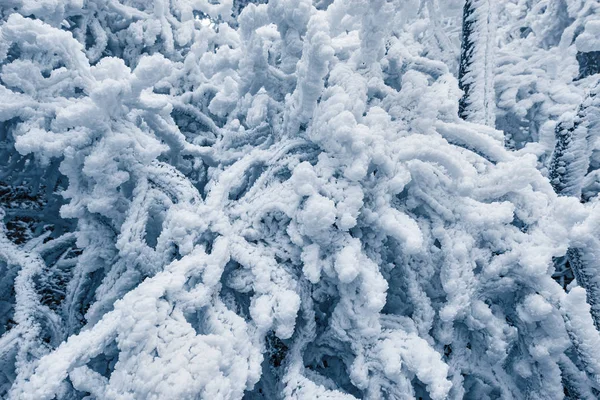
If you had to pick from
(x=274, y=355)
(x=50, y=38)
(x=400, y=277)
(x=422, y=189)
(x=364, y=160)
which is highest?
(x=50, y=38)

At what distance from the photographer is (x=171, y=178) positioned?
1352mm

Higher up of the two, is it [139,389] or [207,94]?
[207,94]

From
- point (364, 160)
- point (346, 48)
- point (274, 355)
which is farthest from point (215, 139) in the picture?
point (274, 355)

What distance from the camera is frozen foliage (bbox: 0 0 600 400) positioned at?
1.05m

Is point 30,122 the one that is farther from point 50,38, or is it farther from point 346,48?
point 346,48

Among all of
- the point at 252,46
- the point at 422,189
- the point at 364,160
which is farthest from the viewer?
the point at 252,46

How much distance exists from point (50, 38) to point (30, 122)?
10.8 inches

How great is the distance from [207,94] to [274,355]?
4.75ft

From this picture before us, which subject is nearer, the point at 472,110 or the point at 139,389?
the point at 139,389

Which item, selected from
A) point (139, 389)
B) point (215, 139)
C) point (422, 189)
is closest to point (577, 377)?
point (422, 189)

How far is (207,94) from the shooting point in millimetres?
2107

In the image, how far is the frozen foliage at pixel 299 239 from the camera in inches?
41.3

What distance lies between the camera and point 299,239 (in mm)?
1167

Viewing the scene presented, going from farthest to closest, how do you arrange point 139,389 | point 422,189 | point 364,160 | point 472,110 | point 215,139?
point 215,139 < point 472,110 < point 422,189 < point 364,160 < point 139,389
